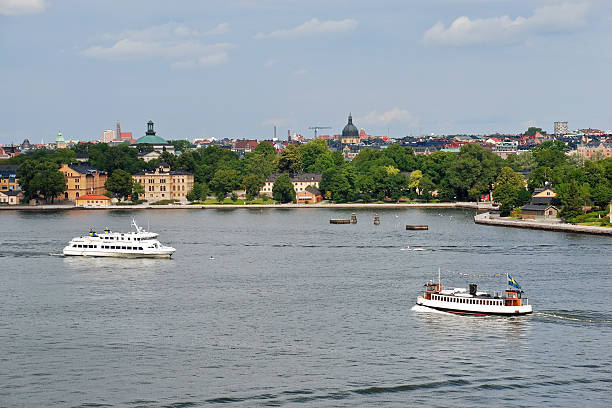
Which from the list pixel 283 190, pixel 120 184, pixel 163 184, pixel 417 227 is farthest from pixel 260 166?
pixel 417 227

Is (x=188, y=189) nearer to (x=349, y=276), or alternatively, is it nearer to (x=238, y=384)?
(x=349, y=276)

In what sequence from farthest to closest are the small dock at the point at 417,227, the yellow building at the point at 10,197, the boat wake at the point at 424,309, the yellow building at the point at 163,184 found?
the yellow building at the point at 163,184 < the yellow building at the point at 10,197 < the small dock at the point at 417,227 < the boat wake at the point at 424,309

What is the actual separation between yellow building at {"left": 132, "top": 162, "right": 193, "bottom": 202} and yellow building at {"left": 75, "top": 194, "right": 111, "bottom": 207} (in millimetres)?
9890

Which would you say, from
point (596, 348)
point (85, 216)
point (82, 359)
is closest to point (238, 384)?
point (82, 359)

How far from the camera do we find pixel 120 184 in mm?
147125

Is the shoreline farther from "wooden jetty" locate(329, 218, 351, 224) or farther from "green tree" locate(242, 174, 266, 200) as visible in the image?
"wooden jetty" locate(329, 218, 351, 224)

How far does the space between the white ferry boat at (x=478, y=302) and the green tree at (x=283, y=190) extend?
9719 cm

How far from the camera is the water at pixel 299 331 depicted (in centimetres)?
3412

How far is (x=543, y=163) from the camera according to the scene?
148 metres

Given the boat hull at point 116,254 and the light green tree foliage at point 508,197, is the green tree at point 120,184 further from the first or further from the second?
the boat hull at point 116,254

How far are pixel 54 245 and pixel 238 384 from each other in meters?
48.6

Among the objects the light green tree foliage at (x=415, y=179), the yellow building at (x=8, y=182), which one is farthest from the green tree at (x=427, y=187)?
the yellow building at (x=8, y=182)

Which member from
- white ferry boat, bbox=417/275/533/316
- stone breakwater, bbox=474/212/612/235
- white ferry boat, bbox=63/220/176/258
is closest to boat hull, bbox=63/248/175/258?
white ferry boat, bbox=63/220/176/258

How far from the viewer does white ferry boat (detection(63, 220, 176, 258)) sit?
70812mm
